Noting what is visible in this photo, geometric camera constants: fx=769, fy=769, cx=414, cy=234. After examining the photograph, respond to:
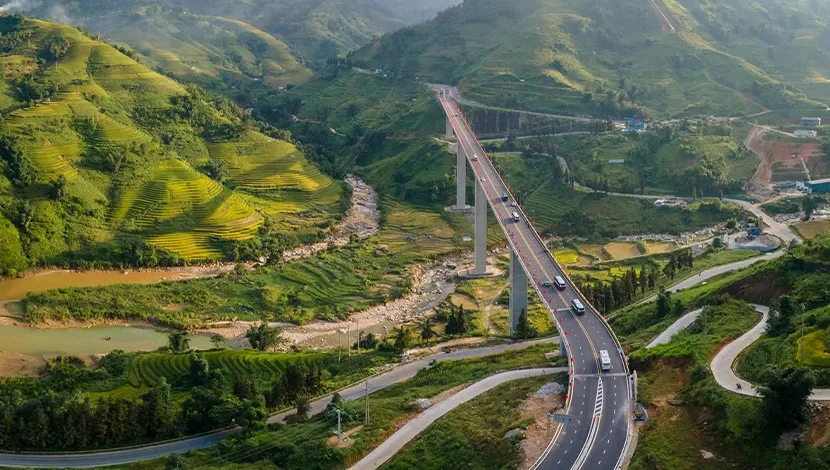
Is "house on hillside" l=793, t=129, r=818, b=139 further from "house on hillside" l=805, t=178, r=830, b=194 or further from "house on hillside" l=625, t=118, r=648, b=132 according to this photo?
"house on hillside" l=625, t=118, r=648, b=132

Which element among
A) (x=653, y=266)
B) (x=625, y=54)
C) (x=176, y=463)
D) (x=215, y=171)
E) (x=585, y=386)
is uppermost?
(x=625, y=54)

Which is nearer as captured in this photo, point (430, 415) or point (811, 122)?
point (430, 415)

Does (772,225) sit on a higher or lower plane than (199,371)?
higher

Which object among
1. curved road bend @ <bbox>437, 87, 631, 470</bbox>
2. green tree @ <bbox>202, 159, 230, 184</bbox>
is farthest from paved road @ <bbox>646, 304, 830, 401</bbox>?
green tree @ <bbox>202, 159, 230, 184</bbox>

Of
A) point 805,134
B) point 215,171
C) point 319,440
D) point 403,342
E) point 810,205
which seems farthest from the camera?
point 805,134

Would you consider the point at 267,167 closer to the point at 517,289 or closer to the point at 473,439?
the point at 517,289

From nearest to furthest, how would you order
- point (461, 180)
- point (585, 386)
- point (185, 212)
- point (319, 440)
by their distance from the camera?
point (319, 440)
point (585, 386)
point (185, 212)
point (461, 180)

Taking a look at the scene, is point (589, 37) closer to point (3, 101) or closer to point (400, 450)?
point (3, 101)

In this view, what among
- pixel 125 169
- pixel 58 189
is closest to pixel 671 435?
pixel 58 189
